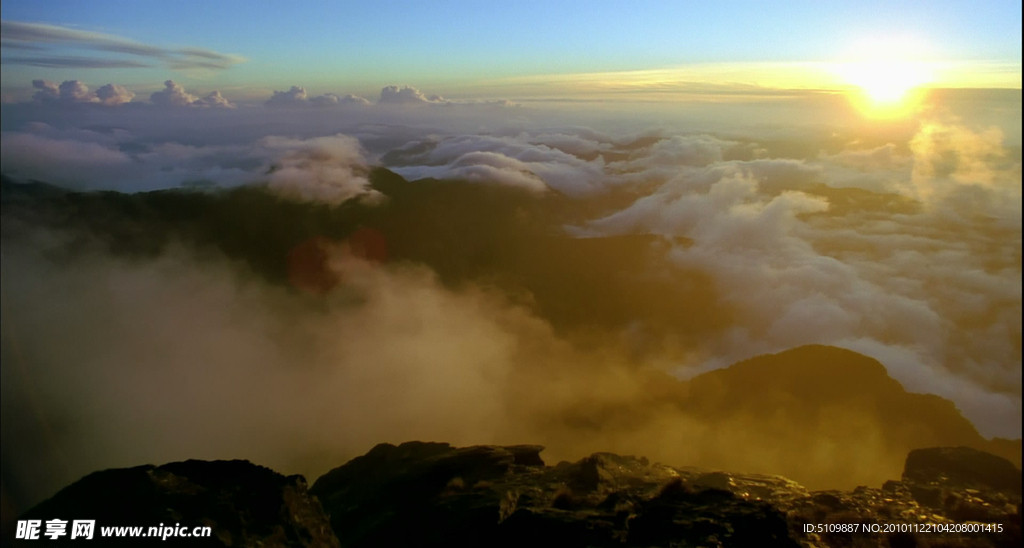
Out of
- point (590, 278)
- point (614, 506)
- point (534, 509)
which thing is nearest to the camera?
point (534, 509)

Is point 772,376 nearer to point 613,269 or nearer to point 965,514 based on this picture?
point 613,269

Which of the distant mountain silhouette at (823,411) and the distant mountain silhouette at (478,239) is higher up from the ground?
the distant mountain silhouette at (478,239)

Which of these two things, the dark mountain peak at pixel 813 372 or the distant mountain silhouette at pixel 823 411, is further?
the dark mountain peak at pixel 813 372

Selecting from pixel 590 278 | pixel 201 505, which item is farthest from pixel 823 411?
pixel 201 505

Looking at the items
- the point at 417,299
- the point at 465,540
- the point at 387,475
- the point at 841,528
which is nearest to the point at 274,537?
the point at 465,540

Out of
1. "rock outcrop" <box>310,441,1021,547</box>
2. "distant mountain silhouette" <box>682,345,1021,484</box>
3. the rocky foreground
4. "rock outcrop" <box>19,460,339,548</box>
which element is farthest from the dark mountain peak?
"rock outcrop" <box>19,460,339,548</box>

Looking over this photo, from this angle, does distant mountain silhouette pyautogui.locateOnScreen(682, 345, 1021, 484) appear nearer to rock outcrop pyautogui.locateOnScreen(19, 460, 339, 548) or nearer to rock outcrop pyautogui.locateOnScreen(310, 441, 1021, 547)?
rock outcrop pyautogui.locateOnScreen(310, 441, 1021, 547)

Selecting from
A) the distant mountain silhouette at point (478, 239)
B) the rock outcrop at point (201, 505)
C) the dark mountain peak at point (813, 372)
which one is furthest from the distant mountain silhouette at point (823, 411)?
the rock outcrop at point (201, 505)

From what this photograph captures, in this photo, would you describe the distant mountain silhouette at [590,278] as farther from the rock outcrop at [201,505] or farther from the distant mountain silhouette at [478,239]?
the rock outcrop at [201,505]

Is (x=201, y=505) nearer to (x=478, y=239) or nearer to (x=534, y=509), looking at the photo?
(x=534, y=509)
